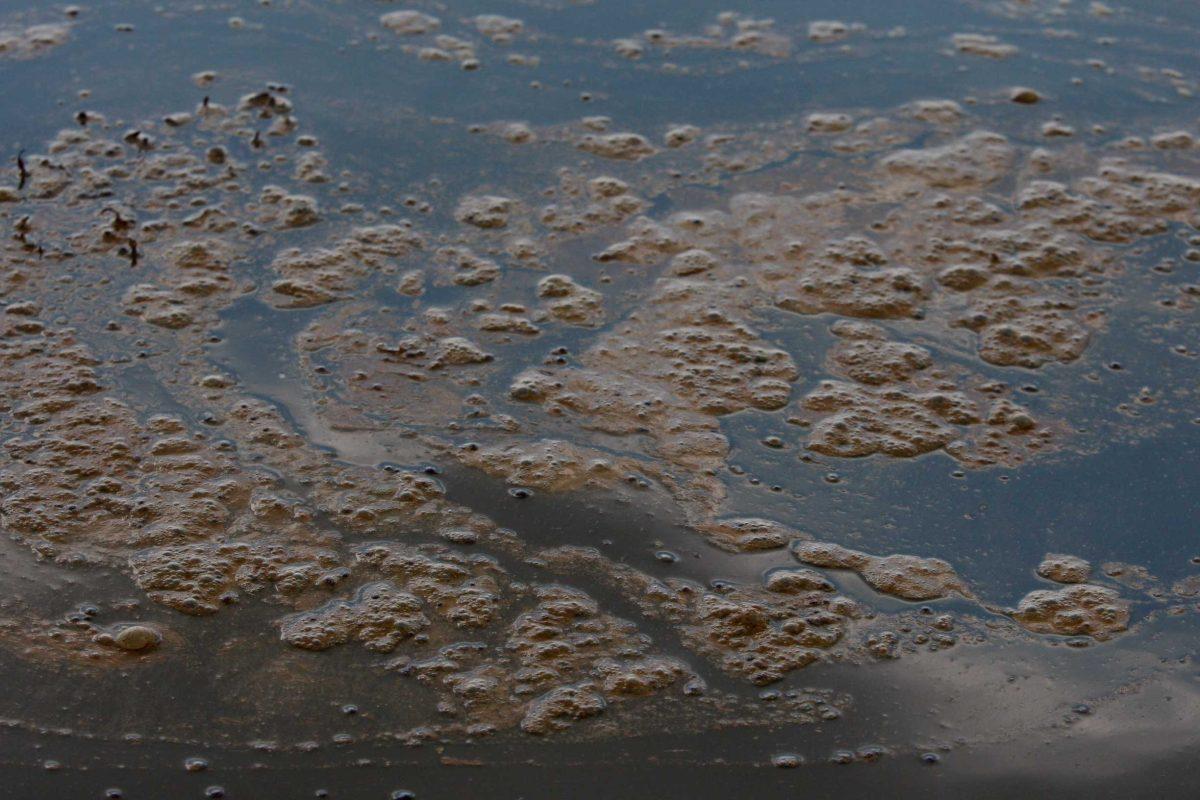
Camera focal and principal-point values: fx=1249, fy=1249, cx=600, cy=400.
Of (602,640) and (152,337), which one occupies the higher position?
(152,337)

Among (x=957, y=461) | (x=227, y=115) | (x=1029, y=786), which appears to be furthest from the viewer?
(x=227, y=115)

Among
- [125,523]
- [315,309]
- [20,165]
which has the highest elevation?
[20,165]

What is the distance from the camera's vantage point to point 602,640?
2139 millimetres

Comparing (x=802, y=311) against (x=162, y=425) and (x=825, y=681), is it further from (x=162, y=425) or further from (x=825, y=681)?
(x=162, y=425)

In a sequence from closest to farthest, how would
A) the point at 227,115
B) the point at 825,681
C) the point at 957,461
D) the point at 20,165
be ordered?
the point at 825,681 < the point at 957,461 < the point at 20,165 < the point at 227,115

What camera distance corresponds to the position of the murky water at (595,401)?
2.01 m

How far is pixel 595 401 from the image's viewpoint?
2.64m

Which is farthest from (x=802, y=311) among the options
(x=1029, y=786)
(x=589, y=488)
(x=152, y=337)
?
(x=152, y=337)

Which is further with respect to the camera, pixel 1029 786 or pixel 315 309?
pixel 315 309

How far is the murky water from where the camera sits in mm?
2012

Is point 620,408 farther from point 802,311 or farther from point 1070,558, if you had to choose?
point 1070,558

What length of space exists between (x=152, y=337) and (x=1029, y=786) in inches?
78.2

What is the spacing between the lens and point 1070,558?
2.30m

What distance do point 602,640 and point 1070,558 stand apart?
2.91ft
